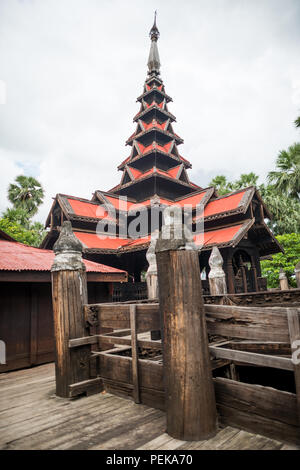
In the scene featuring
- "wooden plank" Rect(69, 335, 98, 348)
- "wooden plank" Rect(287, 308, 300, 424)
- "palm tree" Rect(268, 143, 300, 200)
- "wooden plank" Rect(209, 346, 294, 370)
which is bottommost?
"wooden plank" Rect(69, 335, 98, 348)

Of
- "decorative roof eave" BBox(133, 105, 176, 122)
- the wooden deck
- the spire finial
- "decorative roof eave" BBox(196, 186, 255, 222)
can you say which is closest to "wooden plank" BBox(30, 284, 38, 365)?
the wooden deck

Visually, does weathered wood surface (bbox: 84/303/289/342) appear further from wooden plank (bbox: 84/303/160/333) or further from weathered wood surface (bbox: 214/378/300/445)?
weathered wood surface (bbox: 214/378/300/445)

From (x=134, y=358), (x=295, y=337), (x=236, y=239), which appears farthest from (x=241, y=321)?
(x=236, y=239)

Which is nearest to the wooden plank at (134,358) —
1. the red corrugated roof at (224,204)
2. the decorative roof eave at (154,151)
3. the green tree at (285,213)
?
the red corrugated roof at (224,204)

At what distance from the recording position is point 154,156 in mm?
21750

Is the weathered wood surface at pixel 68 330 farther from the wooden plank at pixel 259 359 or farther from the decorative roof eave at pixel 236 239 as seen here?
the decorative roof eave at pixel 236 239

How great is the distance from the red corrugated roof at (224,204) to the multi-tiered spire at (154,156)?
4640mm

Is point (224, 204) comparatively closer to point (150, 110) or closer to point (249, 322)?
point (249, 322)

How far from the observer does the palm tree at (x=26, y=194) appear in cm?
3073

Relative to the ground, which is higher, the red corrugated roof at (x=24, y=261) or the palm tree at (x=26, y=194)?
the palm tree at (x=26, y=194)

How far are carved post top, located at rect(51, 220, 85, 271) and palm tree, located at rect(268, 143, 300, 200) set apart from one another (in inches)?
884

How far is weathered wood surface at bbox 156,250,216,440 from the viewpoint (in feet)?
8.62
